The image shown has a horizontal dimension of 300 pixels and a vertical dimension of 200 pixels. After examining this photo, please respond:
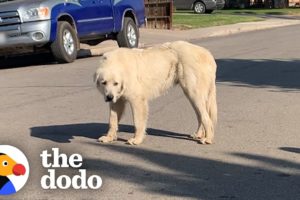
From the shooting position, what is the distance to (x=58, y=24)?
51.5ft

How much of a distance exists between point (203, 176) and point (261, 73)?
7.64 meters

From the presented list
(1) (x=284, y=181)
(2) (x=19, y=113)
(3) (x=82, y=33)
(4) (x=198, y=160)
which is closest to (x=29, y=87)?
(2) (x=19, y=113)

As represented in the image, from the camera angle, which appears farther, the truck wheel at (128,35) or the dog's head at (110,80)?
the truck wheel at (128,35)

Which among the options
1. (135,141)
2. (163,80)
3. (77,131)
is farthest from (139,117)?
(77,131)

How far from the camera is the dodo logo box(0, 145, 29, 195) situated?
539 centimetres

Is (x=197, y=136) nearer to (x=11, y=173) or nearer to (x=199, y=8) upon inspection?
(x=11, y=173)

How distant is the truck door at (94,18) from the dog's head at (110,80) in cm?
1000

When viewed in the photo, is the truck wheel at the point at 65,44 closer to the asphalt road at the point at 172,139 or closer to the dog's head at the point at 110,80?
the asphalt road at the point at 172,139

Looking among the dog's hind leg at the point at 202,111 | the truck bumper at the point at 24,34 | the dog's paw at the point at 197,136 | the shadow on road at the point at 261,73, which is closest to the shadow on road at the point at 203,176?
the dog's hind leg at the point at 202,111

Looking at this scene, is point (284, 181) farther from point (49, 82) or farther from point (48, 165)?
point (49, 82)

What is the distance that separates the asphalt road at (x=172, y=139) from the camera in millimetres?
5648

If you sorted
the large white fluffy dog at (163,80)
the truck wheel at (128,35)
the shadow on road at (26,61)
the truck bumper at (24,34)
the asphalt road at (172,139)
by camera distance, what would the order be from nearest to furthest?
the asphalt road at (172,139), the large white fluffy dog at (163,80), the truck bumper at (24,34), the shadow on road at (26,61), the truck wheel at (128,35)

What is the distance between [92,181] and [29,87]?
6537 millimetres

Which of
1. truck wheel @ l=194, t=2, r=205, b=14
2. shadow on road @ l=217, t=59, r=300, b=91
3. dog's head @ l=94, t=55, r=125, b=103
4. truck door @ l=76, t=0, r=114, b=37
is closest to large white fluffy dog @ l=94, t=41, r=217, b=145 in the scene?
dog's head @ l=94, t=55, r=125, b=103
